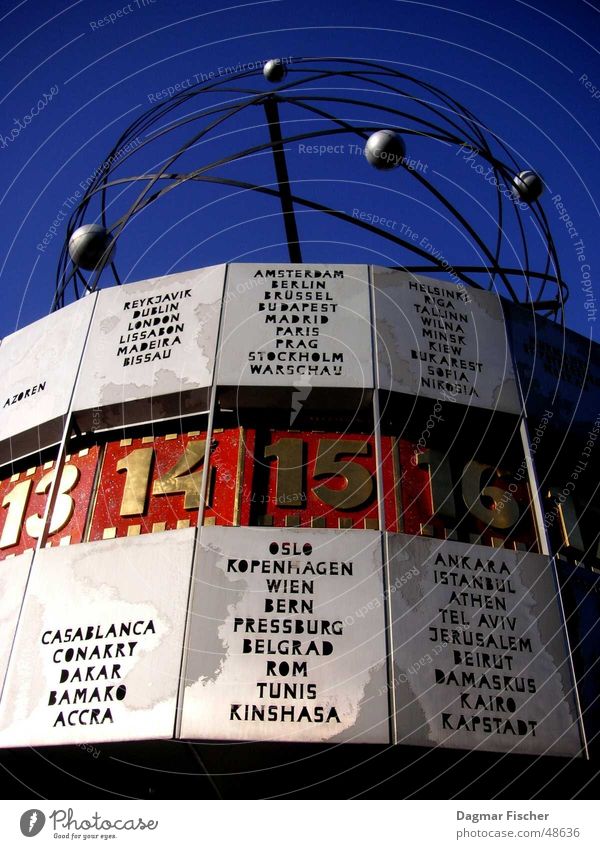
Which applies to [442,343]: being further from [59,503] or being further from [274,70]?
[59,503]

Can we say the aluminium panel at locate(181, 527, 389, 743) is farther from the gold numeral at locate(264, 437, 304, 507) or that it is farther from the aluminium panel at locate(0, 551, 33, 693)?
the aluminium panel at locate(0, 551, 33, 693)

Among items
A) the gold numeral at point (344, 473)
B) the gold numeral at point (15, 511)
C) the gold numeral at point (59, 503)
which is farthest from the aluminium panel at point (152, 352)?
the gold numeral at point (344, 473)

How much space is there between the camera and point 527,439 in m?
11.3

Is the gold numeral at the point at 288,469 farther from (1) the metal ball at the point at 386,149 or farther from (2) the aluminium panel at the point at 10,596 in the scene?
(1) the metal ball at the point at 386,149

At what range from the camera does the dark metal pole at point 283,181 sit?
45.6ft

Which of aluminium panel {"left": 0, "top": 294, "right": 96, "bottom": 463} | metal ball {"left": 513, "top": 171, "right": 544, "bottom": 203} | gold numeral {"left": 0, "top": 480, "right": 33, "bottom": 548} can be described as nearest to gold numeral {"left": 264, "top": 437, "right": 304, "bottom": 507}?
aluminium panel {"left": 0, "top": 294, "right": 96, "bottom": 463}

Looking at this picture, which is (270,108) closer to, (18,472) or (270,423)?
(270,423)

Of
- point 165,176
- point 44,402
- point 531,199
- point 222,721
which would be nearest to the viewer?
point 222,721

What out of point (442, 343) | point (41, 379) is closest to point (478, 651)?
point (442, 343)

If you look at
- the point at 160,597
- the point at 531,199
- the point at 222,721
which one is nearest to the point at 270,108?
the point at 531,199

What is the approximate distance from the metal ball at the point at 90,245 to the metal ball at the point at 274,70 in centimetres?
411

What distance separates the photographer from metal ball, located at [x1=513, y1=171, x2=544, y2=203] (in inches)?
560

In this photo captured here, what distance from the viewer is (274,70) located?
1375 centimetres

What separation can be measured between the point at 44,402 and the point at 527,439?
7.47 m
